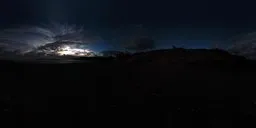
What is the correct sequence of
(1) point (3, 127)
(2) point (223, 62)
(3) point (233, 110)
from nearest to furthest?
(1) point (3, 127)
(3) point (233, 110)
(2) point (223, 62)

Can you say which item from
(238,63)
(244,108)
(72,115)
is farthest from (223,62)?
(72,115)

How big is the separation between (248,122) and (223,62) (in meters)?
183

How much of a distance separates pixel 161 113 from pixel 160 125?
314 centimetres

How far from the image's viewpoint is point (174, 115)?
15.1 m

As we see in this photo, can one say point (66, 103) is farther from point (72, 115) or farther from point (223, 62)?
point (223, 62)

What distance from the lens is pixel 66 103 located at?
734 inches

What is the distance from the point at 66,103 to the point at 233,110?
1611cm

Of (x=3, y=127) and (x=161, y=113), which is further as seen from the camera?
(x=161, y=113)

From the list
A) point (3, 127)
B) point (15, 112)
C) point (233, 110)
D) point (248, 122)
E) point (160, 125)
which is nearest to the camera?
point (3, 127)

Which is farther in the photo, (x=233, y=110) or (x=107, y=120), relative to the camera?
(x=233, y=110)

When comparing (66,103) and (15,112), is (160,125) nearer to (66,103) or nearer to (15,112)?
(66,103)

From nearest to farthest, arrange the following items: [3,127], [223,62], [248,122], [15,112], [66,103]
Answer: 1. [3,127]
2. [248,122]
3. [15,112]
4. [66,103]
5. [223,62]

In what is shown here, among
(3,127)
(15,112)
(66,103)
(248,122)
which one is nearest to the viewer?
(3,127)

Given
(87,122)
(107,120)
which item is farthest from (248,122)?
(87,122)
